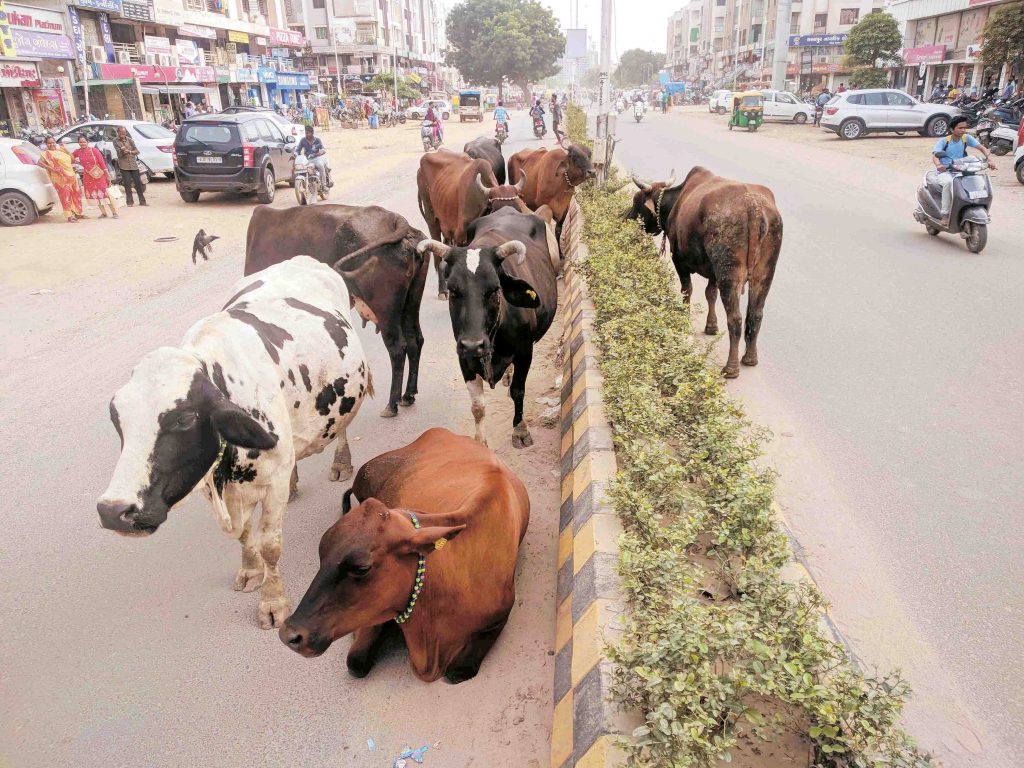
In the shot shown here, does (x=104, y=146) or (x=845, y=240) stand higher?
(x=104, y=146)

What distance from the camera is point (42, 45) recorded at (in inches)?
909

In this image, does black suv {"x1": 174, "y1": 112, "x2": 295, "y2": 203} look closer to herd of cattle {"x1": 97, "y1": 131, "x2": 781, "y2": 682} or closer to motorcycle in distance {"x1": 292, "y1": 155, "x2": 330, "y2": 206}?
motorcycle in distance {"x1": 292, "y1": 155, "x2": 330, "y2": 206}

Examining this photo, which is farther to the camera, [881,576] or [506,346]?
[506,346]

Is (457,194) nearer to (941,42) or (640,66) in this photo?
(941,42)

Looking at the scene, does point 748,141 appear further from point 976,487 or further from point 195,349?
point 195,349

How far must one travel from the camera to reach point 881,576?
12.1ft

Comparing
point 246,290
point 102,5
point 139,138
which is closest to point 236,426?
point 246,290

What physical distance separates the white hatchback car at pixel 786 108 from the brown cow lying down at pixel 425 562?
119 feet

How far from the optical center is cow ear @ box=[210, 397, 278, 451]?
2.75 meters

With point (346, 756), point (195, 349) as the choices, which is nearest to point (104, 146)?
Answer: point (195, 349)

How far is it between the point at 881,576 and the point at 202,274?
906 centimetres

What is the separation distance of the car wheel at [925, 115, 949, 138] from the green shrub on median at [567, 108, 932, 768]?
79.5ft

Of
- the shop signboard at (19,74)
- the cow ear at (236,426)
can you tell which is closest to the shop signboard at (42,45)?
the shop signboard at (19,74)

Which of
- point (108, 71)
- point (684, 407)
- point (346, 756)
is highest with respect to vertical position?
point (108, 71)
